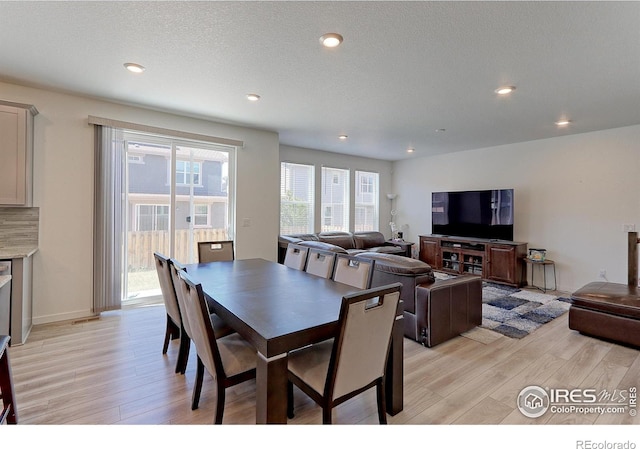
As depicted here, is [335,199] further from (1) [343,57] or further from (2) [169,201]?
(1) [343,57]

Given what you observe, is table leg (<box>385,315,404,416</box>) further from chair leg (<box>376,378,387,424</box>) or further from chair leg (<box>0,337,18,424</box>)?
chair leg (<box>0,337,18,424</box>)

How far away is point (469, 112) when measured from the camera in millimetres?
3984

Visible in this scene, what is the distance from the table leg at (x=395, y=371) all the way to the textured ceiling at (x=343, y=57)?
6.74 feet

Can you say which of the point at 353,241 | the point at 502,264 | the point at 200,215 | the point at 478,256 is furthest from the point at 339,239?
the point at 502,264

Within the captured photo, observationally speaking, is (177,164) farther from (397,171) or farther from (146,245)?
(397,171)

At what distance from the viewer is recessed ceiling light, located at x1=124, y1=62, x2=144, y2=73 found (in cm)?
273

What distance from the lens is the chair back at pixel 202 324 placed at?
1593 millimetres

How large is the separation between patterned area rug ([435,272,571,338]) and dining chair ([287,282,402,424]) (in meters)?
2.38

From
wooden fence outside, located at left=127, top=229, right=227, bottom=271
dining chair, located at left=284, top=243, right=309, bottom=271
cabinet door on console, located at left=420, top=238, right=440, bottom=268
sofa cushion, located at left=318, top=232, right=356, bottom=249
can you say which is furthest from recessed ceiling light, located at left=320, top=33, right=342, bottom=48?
cabinet door on console, located at left=420, top=238, right=440, bottom=268

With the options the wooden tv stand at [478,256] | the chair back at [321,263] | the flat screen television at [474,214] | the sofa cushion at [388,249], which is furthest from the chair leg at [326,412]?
the flat screen television at [474,214]

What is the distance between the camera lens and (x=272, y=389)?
1.37m

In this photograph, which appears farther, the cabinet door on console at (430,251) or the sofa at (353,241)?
the cabinet door on console at (430,251)

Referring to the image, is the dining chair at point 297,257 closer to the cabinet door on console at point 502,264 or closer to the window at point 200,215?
the window at point 200,215

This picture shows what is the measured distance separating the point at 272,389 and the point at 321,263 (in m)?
1.56
